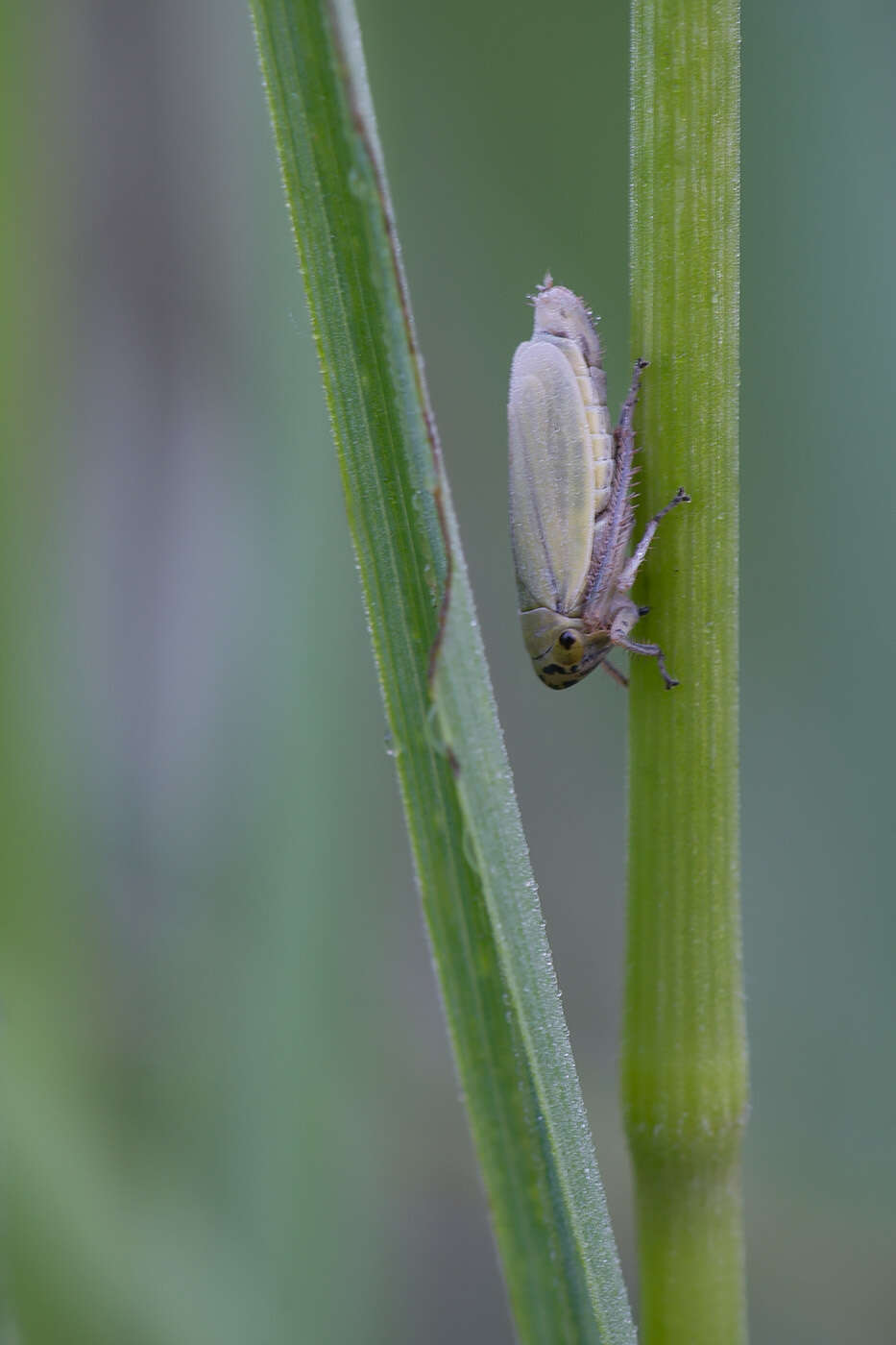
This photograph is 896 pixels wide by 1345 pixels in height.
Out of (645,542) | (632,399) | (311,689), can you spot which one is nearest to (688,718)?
(645,542)

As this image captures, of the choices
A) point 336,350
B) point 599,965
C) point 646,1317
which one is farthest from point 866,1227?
point 336,350

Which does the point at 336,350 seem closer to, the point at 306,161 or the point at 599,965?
the point at 306,161

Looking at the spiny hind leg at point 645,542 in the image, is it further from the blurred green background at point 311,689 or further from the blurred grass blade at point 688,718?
the blurred green background at point 311,689

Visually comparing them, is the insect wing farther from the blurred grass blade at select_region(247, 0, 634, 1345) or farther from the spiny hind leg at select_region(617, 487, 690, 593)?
the blurred grass blade at select_region(247, 0, 634, 1345)

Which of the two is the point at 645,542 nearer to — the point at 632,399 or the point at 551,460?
the point at 632,399

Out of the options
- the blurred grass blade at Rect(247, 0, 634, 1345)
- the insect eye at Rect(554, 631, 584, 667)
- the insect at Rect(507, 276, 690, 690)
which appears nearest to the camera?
the blurred grass blade at Rect(247, 0, 634, 1345)

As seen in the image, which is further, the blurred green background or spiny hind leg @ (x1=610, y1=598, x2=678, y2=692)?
the blurred green background

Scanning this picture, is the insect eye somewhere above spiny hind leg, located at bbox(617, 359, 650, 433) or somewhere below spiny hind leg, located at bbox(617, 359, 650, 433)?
below

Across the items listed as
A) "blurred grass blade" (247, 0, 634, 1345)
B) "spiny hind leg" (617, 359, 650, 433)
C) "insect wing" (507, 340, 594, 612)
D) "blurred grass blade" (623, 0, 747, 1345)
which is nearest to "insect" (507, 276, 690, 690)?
"insect wing" (507, 340, 594, 612)

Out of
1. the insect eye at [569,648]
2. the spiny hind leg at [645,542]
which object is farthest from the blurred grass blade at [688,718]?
the insect eye at [569,648]
